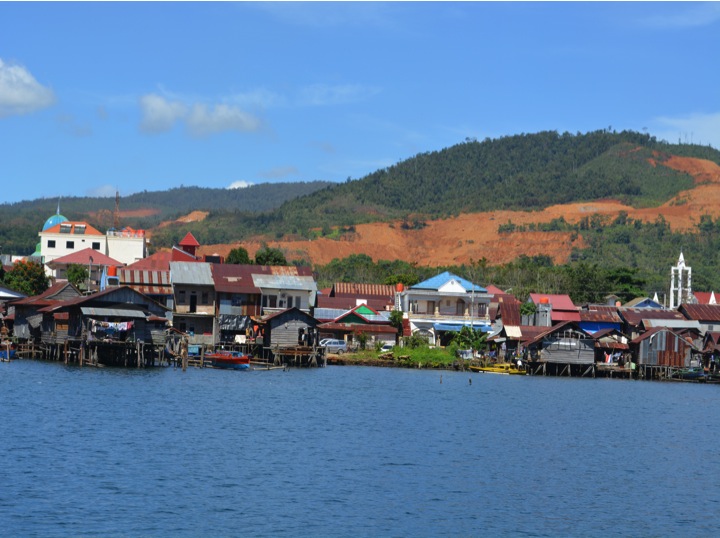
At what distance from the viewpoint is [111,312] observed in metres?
72.6

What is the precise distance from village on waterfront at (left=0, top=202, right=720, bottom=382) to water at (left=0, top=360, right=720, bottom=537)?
414 inches

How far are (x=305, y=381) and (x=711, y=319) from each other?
46.2 metres

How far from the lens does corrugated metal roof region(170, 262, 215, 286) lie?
8781cm

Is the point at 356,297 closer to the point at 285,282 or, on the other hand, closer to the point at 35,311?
the point at 285,282

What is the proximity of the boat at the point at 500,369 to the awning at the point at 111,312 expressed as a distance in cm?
2874

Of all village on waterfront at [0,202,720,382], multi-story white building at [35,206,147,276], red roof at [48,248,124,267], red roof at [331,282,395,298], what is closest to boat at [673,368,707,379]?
village on waterfront at [0,202,720,382]

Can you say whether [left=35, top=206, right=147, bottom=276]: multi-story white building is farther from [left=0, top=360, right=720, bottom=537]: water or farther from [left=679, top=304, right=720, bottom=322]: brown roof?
[left=0, top=360, right=720, bottom=537]: water

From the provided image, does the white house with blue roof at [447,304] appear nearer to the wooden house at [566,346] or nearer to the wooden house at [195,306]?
the wooden house at [566,346]

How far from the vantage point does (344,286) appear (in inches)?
4532

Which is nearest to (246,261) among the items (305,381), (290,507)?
(305,381)

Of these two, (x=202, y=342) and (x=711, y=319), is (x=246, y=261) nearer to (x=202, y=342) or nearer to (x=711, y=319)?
(x=202, y=342)

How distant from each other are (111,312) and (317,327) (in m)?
20.1

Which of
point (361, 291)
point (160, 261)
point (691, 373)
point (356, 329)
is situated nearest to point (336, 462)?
point (356, 329)

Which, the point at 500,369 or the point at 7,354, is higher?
the point at 7,354
